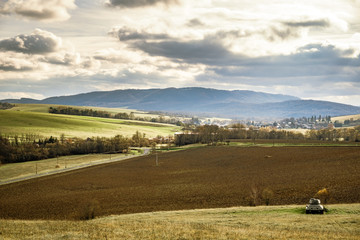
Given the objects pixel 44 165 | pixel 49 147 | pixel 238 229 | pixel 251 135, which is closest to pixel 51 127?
pixel 49 147

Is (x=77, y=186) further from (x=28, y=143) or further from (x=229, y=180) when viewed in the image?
(x=28, y=143)

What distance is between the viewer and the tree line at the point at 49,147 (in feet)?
389

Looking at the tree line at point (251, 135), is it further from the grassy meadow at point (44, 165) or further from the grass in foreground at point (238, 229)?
the grass in foreground at point (238, 229)

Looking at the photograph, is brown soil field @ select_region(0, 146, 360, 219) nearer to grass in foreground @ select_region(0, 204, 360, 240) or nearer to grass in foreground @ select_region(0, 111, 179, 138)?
grass in foreground @ select_region(0, 204, 360, 240)

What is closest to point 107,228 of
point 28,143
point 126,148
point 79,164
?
point 79,164

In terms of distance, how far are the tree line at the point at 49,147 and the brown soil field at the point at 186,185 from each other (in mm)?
39870

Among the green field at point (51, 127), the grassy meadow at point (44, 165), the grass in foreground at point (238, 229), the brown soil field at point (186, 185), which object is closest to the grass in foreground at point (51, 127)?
the green field at point (51, 127)

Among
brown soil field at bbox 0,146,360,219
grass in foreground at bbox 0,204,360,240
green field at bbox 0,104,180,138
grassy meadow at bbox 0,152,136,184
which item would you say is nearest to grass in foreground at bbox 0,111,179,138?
green field at bbox 0,104,180,138

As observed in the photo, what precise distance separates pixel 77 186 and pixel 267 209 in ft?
153

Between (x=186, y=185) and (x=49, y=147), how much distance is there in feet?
283

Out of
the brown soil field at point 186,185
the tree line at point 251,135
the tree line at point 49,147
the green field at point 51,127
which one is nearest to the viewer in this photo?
the brown soil field at point 186,185

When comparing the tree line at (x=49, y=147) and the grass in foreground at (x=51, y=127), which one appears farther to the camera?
the grass in foreground at (x=51, y=127)

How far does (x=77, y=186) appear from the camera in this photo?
69375 mm

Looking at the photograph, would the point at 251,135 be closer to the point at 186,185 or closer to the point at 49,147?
the point at 49,147
